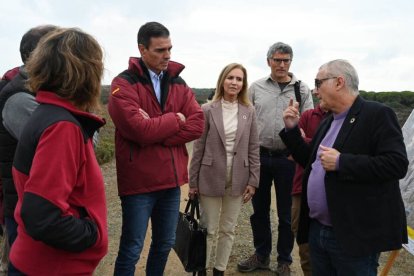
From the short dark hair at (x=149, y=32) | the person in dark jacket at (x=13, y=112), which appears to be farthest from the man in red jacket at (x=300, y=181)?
the person in dark jacket at (x=13, y=112)

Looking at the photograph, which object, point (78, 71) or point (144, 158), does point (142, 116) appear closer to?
point (144, 158)

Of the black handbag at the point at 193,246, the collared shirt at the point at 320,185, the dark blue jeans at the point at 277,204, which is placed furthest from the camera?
the dark blue jeans at the point at 277,204

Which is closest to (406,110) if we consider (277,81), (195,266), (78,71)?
(277,81)

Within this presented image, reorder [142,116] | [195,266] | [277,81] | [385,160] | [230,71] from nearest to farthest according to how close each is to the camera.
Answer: [385,160], [142,116], [195,266], [230,71], [277,81]

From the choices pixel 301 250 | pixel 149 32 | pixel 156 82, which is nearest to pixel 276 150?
pixel 301 250

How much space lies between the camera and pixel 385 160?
2088mm

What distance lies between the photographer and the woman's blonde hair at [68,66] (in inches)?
64.8

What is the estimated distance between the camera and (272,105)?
396 cm

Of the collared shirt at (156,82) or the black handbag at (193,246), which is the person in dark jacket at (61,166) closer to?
the collared shirt at (156,82)

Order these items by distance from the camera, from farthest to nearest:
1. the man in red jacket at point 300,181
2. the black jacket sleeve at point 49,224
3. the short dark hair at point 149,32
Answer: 1. the man in red jacket at point 300,181
2. the short dark hair at point 149,32
3. the black jacket sleeve at point 49,224

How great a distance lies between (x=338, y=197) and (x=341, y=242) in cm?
25

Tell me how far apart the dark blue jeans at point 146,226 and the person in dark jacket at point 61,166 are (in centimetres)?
110

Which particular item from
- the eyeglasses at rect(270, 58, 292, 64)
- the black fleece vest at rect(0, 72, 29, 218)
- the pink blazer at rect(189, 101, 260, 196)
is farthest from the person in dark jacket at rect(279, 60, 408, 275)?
the black fleece vest at rect(0, 72, 29, 218)

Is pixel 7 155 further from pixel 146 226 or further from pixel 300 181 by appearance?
pixel 300 181
